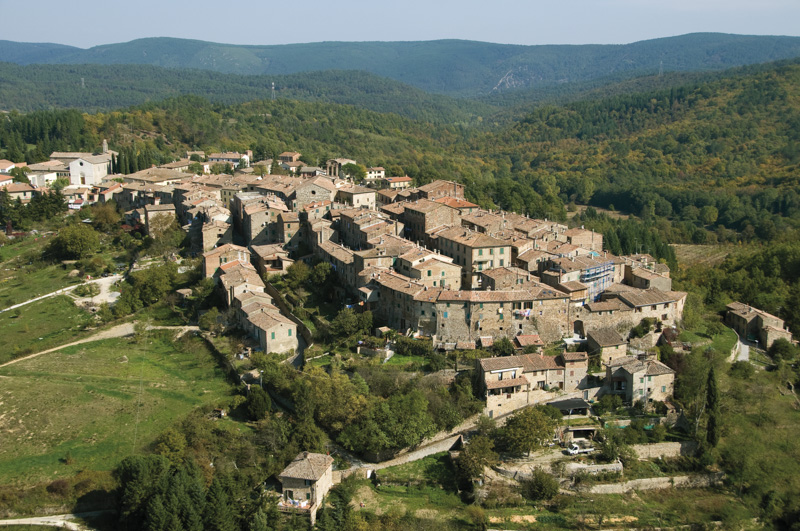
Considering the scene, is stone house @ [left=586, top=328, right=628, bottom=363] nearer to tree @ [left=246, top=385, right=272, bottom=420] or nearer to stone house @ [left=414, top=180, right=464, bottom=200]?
tree @ [left=246, top=385, right=272, bottom=420]

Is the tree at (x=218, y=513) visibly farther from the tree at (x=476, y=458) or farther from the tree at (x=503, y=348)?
the tree at (x=503, y=348)

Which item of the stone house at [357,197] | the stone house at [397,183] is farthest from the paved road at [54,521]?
the stone house at [397,183]

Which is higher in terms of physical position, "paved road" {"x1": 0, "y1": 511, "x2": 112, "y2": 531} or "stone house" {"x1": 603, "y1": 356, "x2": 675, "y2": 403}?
"stone house" {"x1": 603, "y1": 356, "x2": 675, "y2": 403}

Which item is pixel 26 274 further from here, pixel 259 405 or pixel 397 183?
pixel 397 183

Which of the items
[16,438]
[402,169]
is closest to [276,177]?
[402,169]

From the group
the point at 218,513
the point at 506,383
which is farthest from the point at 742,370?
the point at 218,513

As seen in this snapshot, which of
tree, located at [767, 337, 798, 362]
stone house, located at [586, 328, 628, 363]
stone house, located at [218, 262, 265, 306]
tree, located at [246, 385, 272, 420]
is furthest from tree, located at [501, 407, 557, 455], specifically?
stone house, located at [218, 262, 265, 306]
